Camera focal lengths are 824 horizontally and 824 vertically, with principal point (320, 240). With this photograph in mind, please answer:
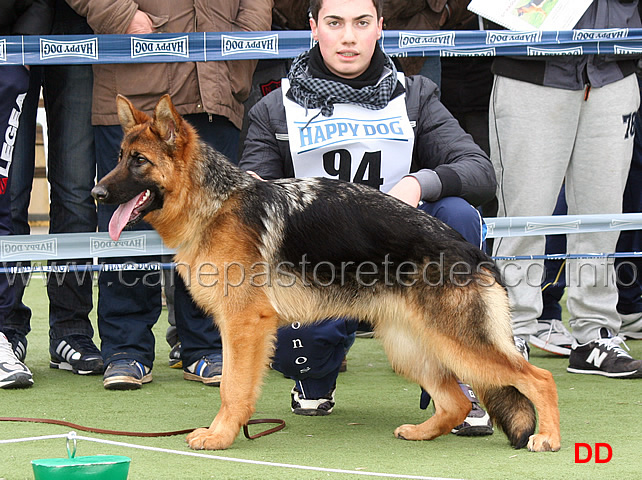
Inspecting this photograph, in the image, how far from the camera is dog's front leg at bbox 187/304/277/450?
3223mm

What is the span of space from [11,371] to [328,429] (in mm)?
1772

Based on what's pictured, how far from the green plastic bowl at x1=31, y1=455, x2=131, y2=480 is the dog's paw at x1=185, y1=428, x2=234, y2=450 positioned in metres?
0.76

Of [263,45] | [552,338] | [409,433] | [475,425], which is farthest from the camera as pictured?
[552,338]

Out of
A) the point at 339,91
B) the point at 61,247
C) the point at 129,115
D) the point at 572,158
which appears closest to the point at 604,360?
the point at 572,158

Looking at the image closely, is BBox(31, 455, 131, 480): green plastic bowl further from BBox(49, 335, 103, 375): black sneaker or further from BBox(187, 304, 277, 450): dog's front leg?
BBox(49, 335, 103, 375): black sneaker

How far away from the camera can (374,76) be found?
396cm

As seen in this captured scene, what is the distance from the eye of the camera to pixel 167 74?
14.9 ft

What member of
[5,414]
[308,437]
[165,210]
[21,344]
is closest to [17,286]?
[21,344]

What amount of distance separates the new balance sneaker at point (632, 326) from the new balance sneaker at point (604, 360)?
125cm

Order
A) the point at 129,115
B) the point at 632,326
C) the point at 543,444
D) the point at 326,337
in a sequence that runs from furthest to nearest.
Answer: the point at 632,326 < the point at 326,337 < the point at 129,115 < the point at 543,444

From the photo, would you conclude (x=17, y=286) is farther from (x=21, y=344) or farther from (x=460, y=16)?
(x=460, y=16)

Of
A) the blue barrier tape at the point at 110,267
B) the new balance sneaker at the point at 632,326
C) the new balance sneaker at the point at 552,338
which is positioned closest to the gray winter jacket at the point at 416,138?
the blue barrier tape at the point at 110,267

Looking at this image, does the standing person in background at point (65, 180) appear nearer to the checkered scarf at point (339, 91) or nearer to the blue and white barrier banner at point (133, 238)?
the blue and white barrier banner at point (133, 238)

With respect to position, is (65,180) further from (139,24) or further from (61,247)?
(139,24)
